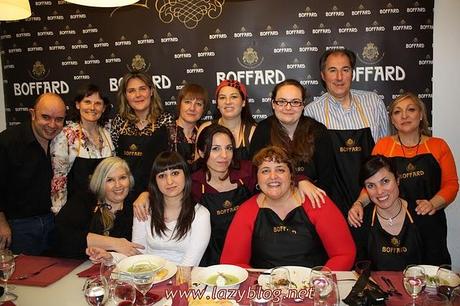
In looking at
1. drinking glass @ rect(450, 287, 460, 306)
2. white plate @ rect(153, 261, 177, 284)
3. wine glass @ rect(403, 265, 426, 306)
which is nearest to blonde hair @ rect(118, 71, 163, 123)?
white plate @ rect(153, 261, 177, 284)

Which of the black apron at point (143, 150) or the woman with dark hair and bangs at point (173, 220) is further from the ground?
the black apron at point (143, 150)

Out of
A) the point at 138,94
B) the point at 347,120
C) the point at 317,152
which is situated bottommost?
the point at 317,152

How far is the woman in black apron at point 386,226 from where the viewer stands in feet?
8.24

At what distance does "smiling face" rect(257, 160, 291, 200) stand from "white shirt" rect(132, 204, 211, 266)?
49 cm

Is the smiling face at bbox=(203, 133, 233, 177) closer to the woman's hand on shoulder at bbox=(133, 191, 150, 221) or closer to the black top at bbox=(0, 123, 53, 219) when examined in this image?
the woman's hand on shoulder at bbox=(133, 191, 150, 221)

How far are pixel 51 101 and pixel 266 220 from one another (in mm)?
1960

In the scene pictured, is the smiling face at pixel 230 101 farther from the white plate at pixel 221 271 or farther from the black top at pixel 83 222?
the white plate at pixel 221 271

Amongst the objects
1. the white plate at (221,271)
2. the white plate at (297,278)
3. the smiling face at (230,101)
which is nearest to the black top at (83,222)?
the white plate at (221,271)

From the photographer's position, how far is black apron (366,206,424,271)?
98.8 inches

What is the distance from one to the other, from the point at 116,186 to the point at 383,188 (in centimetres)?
173

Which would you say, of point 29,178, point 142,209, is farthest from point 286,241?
point 29,178

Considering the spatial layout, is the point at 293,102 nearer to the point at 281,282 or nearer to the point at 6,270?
the point at 281,282

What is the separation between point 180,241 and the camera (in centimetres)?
271

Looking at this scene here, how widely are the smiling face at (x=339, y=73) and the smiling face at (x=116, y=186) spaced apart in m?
1.74
